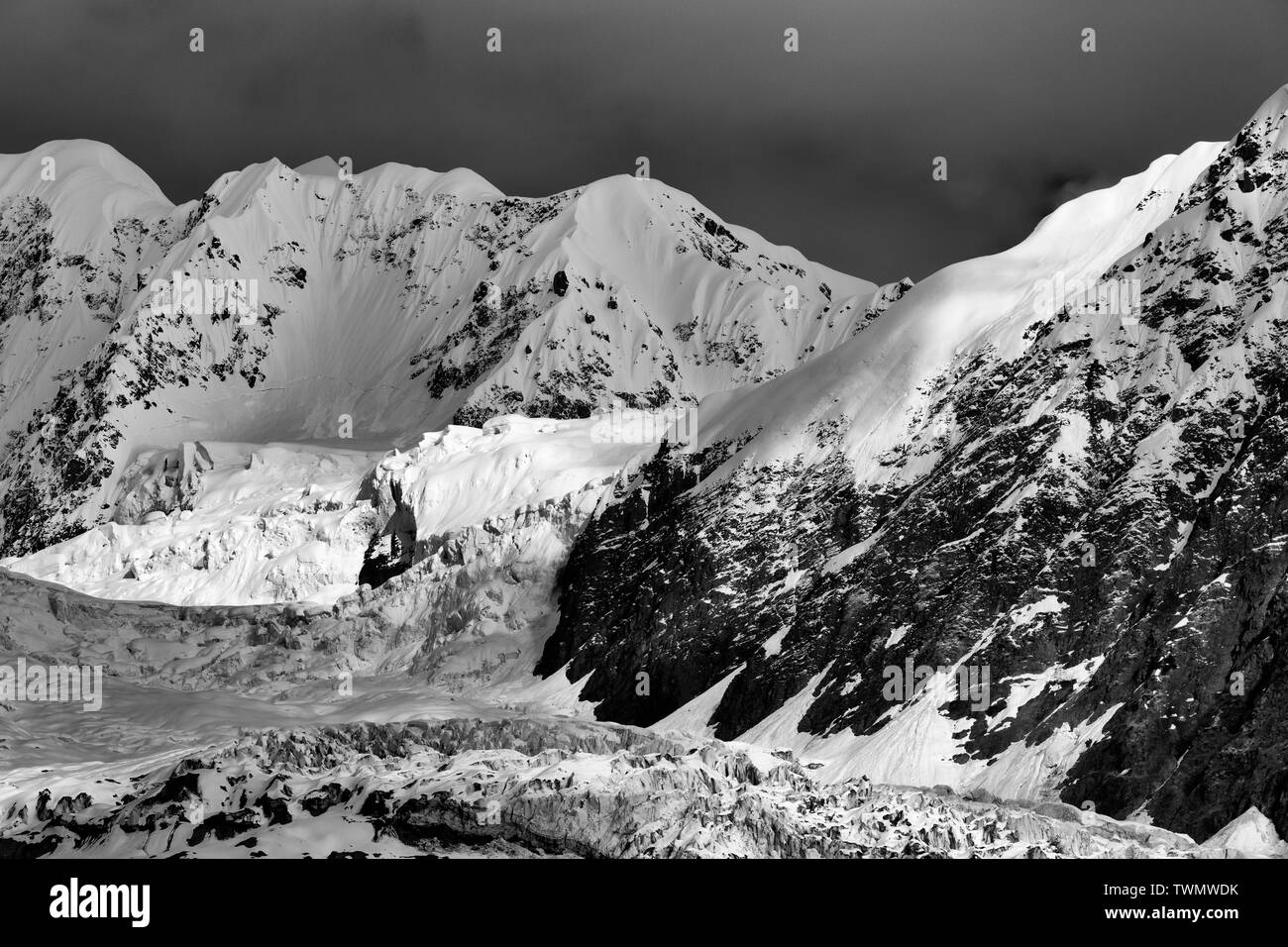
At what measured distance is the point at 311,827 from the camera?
592ft
